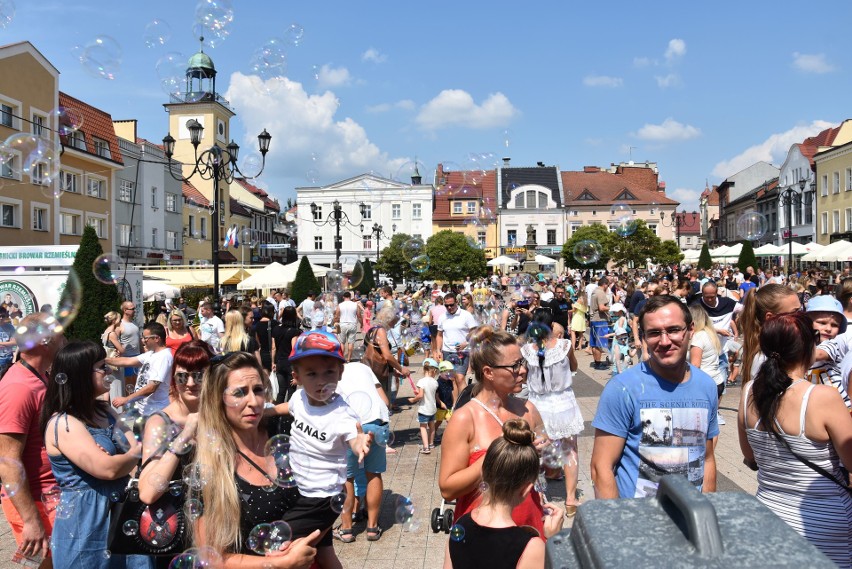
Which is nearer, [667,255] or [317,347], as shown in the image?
[317,347]

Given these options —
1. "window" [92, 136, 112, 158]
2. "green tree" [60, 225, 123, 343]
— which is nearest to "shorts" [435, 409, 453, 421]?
"green tree" [60, 225, 123, 343]

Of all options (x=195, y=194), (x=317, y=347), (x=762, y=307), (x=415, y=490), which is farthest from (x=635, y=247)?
(x=317, y=347)

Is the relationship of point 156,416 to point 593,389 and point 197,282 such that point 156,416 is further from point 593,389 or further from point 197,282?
point 197,282

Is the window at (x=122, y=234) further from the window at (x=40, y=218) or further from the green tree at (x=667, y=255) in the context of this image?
the green tree at (x=667, y=255)

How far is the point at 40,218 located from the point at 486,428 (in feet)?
A: 106

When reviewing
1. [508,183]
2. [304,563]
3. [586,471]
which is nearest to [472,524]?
[304,563]

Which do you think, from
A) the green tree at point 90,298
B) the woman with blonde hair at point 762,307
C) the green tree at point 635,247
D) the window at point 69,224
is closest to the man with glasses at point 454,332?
the woman with blonde hair at point 762,307

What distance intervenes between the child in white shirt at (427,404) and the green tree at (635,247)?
4292 centimetres

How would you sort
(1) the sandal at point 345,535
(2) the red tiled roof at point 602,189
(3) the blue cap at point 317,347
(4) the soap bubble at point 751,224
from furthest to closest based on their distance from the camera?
(2) the red tiled roof at point 602,189
(4) the soap bubble at point 751,224
(1) the sandal at point 345,535
(3) the blue cap at point 317,347

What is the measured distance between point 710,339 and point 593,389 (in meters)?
4.06

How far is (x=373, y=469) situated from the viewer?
531cm

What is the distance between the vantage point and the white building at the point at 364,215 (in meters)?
65.3

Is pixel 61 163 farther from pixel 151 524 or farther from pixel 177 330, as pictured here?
pixel 151 524

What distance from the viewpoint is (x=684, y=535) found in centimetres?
101
